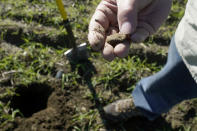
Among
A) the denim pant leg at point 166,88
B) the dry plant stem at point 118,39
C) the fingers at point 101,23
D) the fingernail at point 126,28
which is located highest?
the fingers at point 101,23

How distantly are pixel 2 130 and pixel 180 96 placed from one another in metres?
1.79

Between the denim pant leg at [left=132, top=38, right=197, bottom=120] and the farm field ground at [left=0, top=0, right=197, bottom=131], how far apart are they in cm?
28

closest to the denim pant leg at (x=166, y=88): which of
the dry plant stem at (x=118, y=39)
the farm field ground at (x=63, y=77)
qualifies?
the farm field ground at (x=63, y=77)

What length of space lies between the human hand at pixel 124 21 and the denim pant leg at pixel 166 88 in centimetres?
37

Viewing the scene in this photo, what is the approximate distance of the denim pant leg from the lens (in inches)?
80.0

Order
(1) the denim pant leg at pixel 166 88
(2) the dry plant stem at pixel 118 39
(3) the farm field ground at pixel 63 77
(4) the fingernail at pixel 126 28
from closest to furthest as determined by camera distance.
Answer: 1. (4) the fingernail at pixel 126 28
2. (2) the dry plant stem at pixel 118 39
3. (1) the denim pant leg at pixel 166 88
4. (3) the farm field ground at pixel 63 77

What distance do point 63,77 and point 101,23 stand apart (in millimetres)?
1065

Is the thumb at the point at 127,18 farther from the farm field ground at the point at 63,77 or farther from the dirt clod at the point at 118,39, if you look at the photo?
the farm field ground at the point at 63,77

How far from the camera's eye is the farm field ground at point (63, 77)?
2.47 meters

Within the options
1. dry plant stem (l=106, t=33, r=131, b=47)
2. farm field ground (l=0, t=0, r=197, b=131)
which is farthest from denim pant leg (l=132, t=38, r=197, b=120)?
dry plant stem (l=106, t=33, r=131, b=47)

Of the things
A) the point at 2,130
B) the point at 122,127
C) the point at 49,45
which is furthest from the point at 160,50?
the point at 2,130

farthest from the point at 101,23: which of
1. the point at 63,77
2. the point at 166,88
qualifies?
the point at 63,77

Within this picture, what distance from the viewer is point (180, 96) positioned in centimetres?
217

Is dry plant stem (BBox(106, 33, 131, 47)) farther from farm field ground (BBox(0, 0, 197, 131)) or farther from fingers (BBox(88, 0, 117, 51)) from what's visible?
farm field ground (BBox(0, 0, 197, 131))
